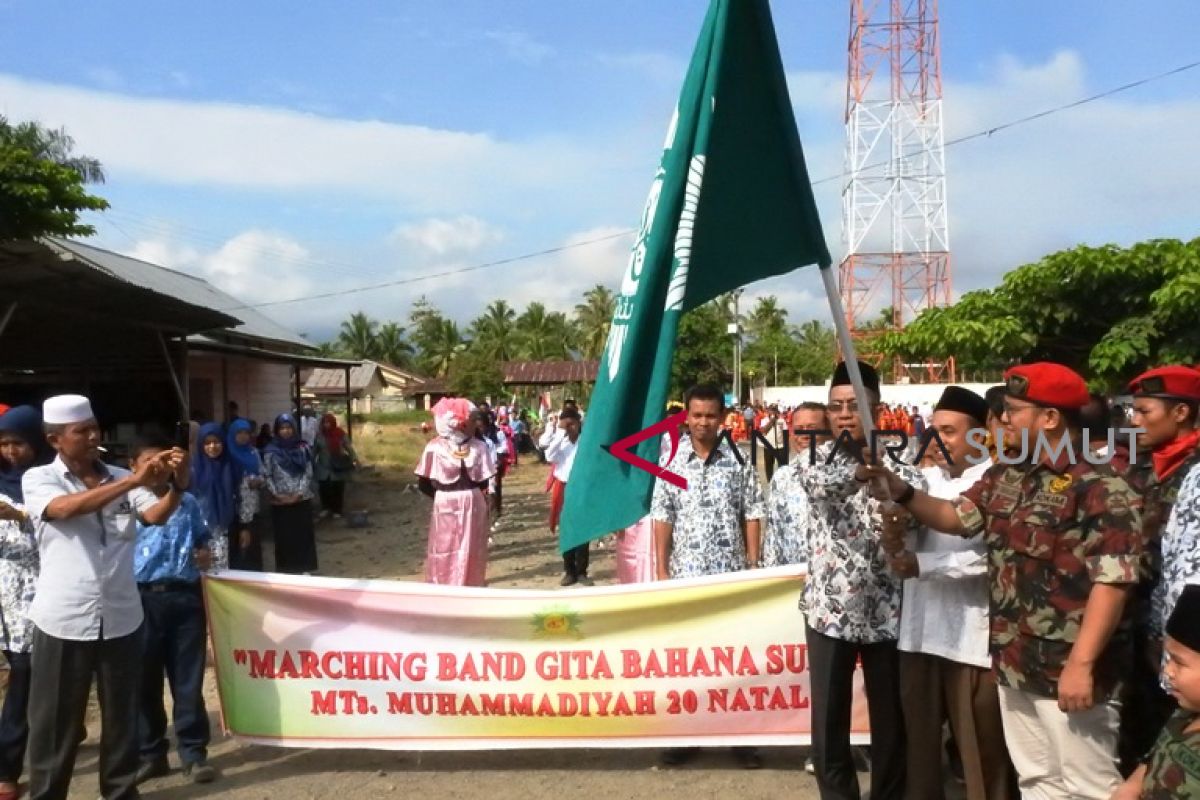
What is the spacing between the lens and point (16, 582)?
13.8ft

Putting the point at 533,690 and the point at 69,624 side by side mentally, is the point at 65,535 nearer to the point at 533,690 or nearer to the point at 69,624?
the point at 69,624

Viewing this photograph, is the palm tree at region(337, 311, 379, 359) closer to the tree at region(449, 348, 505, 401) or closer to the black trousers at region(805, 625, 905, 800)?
the tree at region(449, 348, 505, 401)

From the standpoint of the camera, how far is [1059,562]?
9.11ft

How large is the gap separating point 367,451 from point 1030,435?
27.7m

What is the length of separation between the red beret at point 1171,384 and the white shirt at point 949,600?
32.4 inches

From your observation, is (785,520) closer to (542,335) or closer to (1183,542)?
(1183,542)

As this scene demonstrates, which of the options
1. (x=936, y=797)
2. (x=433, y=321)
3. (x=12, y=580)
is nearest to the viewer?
(x=936, y=797)

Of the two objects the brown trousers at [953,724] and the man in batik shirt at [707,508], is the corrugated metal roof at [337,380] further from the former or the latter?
the brown trousers at [953,724]

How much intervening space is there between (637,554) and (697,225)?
14.9 ft

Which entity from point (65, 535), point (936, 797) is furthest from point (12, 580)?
point (936, 797)

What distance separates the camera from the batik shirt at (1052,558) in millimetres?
2650

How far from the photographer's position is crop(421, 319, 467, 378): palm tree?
71.9 metres

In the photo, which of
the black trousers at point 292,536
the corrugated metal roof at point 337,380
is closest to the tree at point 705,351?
the corrugated metal roof at point 337,380

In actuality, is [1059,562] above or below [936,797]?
above
